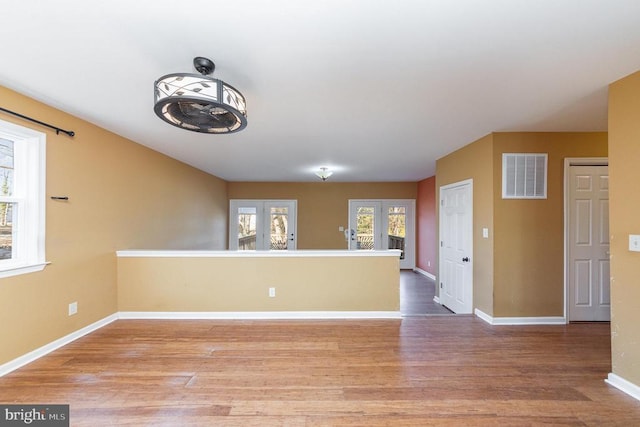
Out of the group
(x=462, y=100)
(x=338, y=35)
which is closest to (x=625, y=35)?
(x=462, y=100)

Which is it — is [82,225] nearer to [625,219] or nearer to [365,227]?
[625,219]

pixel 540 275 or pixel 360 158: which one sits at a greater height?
pixel 360 158

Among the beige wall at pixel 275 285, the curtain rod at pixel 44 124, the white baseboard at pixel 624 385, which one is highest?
the curtain rod at pixel 44 124

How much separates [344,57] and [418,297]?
4.31 metres

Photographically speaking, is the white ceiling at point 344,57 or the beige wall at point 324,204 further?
the beige wall at point 324,204

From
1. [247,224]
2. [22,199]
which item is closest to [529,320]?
[22,199]

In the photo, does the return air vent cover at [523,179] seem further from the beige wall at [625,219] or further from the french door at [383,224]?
the french door at [383,224]

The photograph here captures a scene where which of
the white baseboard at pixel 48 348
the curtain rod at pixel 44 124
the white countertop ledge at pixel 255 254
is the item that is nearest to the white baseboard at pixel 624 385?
the white countertop ledge at pixel 255 254

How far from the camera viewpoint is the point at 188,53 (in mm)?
1743

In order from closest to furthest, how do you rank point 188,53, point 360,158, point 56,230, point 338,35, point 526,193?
1. point 338,35
2. point 188,53
3. point 56,230
4. point 526,193
5. point 360,158

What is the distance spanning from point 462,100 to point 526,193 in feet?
5.53

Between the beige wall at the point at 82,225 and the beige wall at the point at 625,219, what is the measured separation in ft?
15.9

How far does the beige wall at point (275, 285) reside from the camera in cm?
348

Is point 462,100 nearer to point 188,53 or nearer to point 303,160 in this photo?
point 188,53
